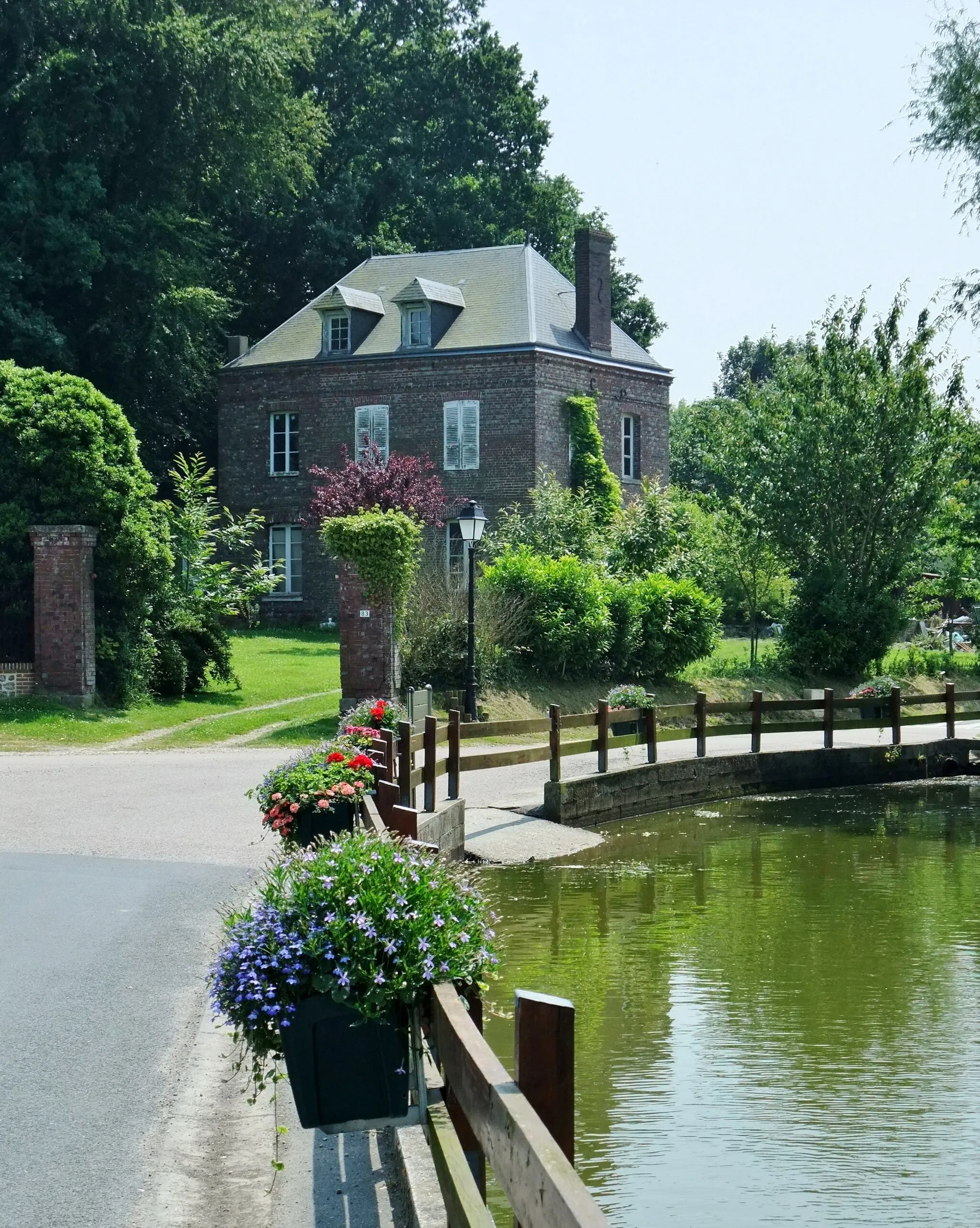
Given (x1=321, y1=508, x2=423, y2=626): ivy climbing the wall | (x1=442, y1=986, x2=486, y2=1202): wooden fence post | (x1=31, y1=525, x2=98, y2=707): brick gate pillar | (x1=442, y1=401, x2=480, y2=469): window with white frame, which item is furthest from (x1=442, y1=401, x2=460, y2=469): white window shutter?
(x1=442, y1=986, x2=486, y2=1202): wooden fence post

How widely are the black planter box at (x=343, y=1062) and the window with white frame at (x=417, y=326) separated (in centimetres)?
3419

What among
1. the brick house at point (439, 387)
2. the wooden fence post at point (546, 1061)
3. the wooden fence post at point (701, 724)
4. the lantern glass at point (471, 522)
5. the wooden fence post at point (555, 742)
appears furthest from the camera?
the brick house at point (439, 387)

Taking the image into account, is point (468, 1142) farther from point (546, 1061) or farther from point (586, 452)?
point (586, 452)

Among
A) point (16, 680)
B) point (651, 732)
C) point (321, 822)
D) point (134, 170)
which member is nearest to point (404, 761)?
point (321, 822)

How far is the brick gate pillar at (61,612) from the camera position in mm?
22391

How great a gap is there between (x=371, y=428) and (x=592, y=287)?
22.3 feet

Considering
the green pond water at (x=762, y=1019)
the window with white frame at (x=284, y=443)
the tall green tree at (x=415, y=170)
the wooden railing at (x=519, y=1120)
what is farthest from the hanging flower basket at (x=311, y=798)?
the tall green tree at (x=415, y=170)

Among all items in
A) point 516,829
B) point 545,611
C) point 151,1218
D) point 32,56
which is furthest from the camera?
point 32,56

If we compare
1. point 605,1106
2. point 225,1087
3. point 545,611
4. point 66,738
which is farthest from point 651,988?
point 545,611

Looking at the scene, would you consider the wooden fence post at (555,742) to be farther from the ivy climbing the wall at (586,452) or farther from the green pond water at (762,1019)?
the ivy climbing the wall at (586,452)

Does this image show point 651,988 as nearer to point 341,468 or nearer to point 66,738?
point 66,738

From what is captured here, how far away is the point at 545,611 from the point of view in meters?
24.8

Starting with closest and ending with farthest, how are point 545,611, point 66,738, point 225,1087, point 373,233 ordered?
point 225,1087 < point 66,738 < point 545,611 < point 373,233

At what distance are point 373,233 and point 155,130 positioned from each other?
12123mm
